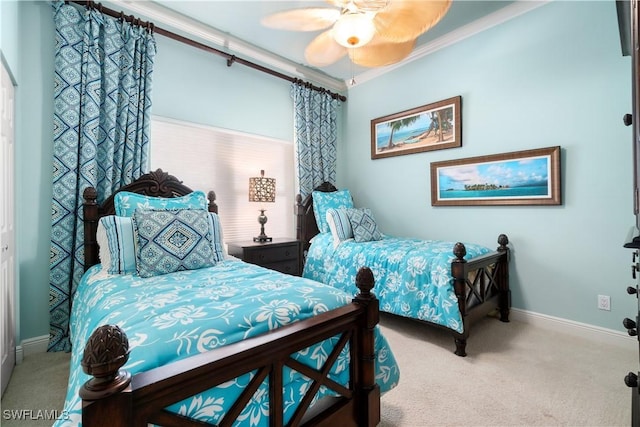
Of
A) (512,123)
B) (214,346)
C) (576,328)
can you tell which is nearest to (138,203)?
(214,346)

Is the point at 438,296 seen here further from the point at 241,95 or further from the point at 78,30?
the point at 78,30

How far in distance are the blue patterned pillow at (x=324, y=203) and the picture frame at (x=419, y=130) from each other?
0.78m

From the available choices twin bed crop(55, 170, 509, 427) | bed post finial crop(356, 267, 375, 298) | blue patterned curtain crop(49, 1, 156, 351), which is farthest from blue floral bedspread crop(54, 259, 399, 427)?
blue patterned curtain crop(49, 1, 156, 351)

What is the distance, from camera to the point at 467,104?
3.23 metres

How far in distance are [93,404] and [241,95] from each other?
3.32 m

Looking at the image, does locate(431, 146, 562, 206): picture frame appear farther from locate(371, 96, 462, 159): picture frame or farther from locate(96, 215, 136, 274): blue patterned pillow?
locate(96, 215, 136, 274): blue patterned pillow

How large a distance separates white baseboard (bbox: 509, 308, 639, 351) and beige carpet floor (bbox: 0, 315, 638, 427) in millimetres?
60

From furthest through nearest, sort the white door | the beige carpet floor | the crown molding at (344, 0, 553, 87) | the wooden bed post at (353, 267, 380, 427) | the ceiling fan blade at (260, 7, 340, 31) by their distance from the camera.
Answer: the crown molding at (344, 0, 553, 87)
the ceiling fan blade at (260, 7, 340, 31)
the white door
the beige carpet floor
the wooden bed post at (353, 267, 380, 427)

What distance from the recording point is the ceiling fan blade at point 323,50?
7.89ft

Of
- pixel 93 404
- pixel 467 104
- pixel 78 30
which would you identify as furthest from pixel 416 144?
pixel 93 404

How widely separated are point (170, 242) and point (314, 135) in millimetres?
2664

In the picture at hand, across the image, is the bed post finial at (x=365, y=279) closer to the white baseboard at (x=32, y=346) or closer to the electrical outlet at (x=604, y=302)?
the electrical outlet at (x=604, y=302)

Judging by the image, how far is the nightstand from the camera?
2.97 metres

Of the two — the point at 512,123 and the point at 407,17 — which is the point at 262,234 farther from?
the point at 512,123
